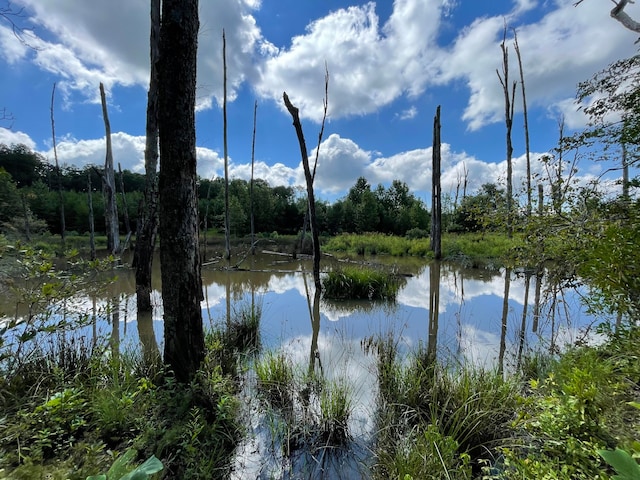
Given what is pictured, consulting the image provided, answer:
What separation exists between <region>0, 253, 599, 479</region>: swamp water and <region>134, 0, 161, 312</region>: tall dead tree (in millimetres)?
533

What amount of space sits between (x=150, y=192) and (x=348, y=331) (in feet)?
14.0

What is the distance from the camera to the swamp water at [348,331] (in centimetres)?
232

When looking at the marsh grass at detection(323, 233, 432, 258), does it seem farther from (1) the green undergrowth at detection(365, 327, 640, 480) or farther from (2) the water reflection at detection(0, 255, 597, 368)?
(1) the green undergrowth at detection(365, 327, 640, 480)

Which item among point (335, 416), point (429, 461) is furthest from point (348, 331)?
point (429, 461)

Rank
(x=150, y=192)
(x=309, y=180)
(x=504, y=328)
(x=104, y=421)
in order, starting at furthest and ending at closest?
(x=309, y=180) < (x=150, y=192) < (x=504, y=328) < (x=104, y=421)

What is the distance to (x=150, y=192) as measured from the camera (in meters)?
5.55

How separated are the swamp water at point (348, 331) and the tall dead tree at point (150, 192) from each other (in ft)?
1.75

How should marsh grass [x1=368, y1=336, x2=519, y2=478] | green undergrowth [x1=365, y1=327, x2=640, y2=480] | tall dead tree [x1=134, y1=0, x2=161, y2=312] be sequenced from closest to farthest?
green undergrowth [x1=365, y1=327, x2=640, y2=480], marsh grass [x1=368, y1=336, x2=519, y2=478], tall dead tree [x1=134, y1=0, x2=161, y2=312]

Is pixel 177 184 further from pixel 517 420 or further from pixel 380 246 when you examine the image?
pixel 380 246

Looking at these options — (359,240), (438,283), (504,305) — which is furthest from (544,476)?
(359,240)

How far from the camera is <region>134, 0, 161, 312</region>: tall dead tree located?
5.55 meters

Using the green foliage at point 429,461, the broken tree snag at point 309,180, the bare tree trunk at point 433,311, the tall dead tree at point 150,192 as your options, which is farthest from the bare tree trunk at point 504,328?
the tall dead tree at point 150,192

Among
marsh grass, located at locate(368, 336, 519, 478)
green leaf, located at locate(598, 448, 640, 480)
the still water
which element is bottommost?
the still water

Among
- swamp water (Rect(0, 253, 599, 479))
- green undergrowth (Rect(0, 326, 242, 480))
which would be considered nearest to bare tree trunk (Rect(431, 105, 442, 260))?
swamp water (Rect(0, 253, 599, 479))
